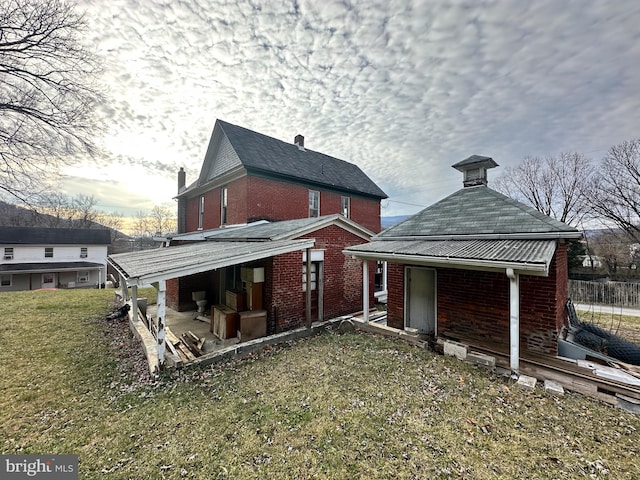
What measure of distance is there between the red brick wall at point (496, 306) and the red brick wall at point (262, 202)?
356 inches

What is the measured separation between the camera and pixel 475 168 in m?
9.16

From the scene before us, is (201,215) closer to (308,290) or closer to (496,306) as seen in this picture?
(308,290)

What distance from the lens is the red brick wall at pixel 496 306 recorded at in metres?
5.54

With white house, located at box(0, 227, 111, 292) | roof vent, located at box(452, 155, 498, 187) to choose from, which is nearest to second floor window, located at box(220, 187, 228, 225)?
roof vent, located at box(452, 155, 498, 187)

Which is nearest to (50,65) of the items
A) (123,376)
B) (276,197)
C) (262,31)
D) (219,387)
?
(262,31)

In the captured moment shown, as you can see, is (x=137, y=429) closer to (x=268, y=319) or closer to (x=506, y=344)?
(x=268, y=319)

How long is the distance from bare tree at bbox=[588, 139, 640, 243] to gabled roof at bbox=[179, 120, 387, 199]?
19.5m

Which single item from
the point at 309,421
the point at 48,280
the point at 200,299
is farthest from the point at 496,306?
the point at 48,280

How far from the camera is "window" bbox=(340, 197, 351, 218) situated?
17.6 m

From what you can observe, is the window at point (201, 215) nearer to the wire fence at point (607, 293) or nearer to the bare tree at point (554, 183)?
the wire fence at point (607, 293)

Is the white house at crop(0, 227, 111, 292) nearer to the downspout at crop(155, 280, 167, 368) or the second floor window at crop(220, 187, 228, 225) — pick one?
the second floor window at crop(220, 187, 228, 225)

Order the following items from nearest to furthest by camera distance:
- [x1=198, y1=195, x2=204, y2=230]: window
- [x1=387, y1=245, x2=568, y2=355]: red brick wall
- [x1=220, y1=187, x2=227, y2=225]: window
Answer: [x1=387, y1=245, x2=568, y2=355]: red brick wall < [x1=220, y1=187, x2=227, y2=225]: window < [x1=198, y1=195, x2=204, y2=230]: window

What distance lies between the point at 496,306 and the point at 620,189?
82.2ft

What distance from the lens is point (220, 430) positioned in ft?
12.1
